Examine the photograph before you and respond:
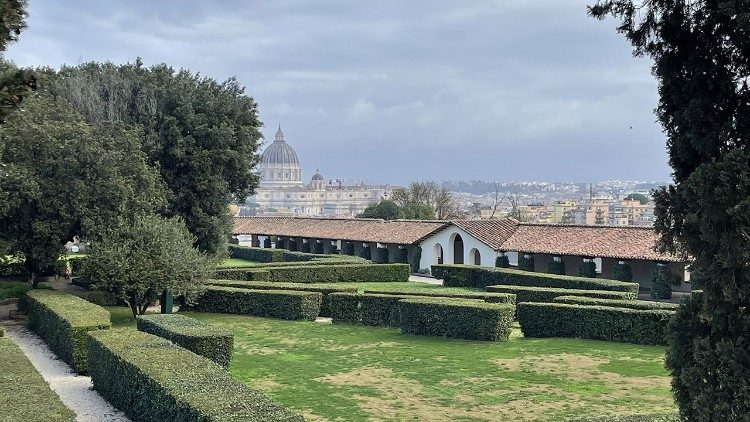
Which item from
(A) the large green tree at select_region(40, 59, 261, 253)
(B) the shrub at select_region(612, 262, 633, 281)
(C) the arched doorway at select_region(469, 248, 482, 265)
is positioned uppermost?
(A) the large green tree at select_region(40, 59, 261, 253)

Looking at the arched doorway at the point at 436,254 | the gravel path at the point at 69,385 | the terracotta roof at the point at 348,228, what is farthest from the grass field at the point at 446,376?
the terracotta roof at the point at 348,228

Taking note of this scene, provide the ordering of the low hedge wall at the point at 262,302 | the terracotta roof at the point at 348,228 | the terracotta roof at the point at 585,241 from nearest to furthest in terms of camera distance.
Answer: the low hedge wall at the point at 262,302 → the terracotta roof at the point at 585,241 → the terracotta roof at the point at 348,228

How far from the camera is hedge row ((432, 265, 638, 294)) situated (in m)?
34.7

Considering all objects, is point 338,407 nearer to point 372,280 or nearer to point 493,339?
point 493,339

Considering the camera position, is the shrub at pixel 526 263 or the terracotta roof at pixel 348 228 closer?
the shrub at pixel 526 263

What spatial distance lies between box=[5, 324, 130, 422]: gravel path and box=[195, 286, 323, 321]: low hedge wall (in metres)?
7.51

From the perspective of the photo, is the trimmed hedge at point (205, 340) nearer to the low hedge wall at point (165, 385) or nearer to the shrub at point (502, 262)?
the low hedge wall at point (165, 385)

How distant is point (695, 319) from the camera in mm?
8656

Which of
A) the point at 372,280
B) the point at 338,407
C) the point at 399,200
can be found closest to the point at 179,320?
the point at 338,407

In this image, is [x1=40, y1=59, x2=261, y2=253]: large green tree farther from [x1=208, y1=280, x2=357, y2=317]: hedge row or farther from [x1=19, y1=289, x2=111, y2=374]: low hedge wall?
[x1=19, y1=289, x2=111, y2=374]: low hedge wall

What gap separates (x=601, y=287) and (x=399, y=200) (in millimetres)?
63280

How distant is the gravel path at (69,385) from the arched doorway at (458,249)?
33.4 m

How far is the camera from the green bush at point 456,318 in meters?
23.5

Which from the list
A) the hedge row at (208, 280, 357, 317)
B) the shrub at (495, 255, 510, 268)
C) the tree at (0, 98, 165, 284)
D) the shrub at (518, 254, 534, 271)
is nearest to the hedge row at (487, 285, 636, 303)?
the hedge row at (208, 280, 357, 317)
